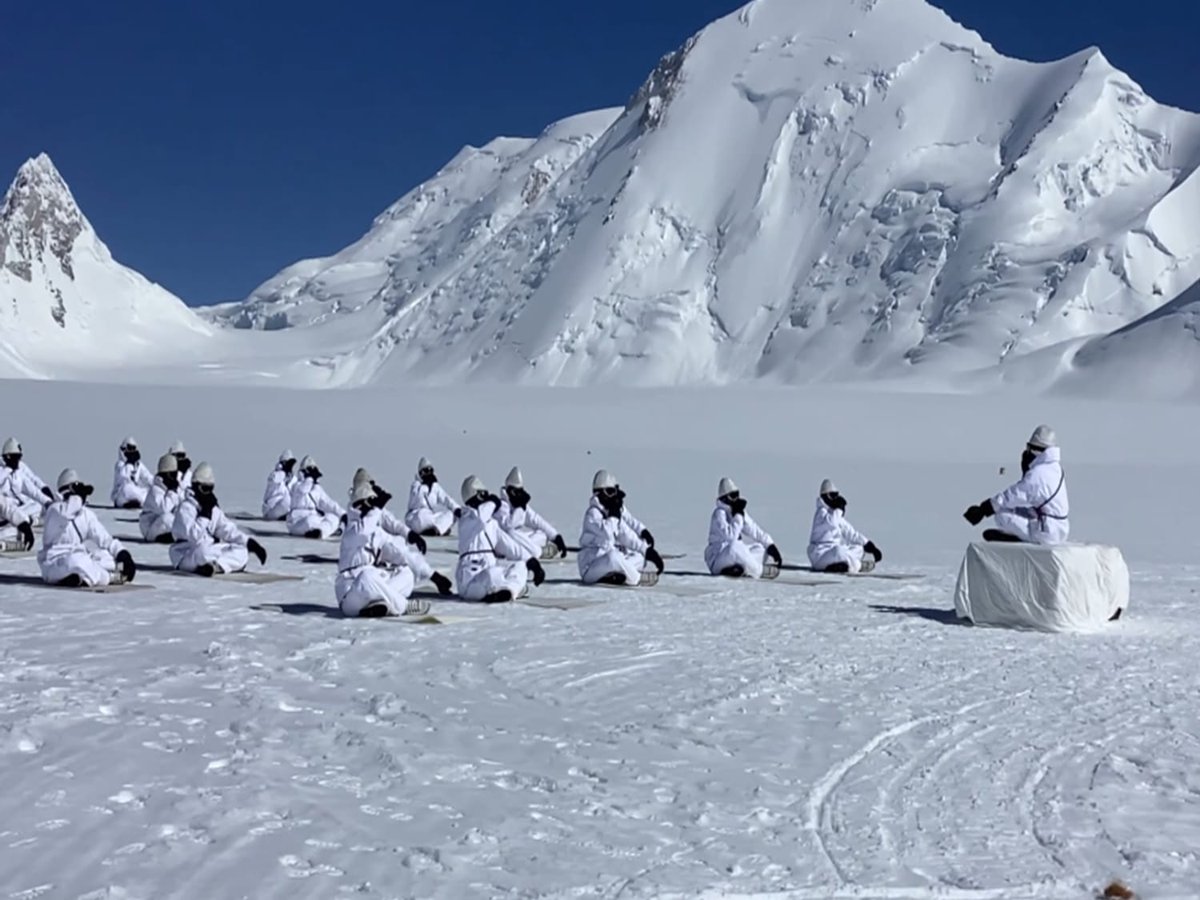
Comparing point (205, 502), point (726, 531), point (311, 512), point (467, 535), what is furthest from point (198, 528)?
point (726, 531)

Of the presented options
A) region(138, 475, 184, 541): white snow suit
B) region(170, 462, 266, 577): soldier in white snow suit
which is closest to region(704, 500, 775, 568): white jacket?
region(170, 462, 266, 577): soldier in white snow suit

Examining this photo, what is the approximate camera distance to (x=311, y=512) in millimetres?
17812

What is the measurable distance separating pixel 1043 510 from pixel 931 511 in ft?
41.6

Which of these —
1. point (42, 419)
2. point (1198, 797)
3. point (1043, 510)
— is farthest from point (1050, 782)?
point (42, 419)

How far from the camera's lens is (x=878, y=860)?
15.9 feet

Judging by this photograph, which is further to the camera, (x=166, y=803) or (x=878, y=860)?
(x=166, y=803)

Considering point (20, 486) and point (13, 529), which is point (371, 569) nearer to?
point (13, 529)

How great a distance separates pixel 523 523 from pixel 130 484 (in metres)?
9.80

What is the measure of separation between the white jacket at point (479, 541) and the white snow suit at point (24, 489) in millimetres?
6548

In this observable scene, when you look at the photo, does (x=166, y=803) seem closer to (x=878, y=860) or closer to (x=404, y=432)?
(x=878, y=860)

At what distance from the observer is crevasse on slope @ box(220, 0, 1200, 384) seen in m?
63.1

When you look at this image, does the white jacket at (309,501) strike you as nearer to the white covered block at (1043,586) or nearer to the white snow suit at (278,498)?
the white snow suit at (278,498)

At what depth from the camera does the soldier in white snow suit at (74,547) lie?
11438mm

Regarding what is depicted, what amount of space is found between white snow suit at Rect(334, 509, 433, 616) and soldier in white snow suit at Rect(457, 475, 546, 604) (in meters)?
1.00
